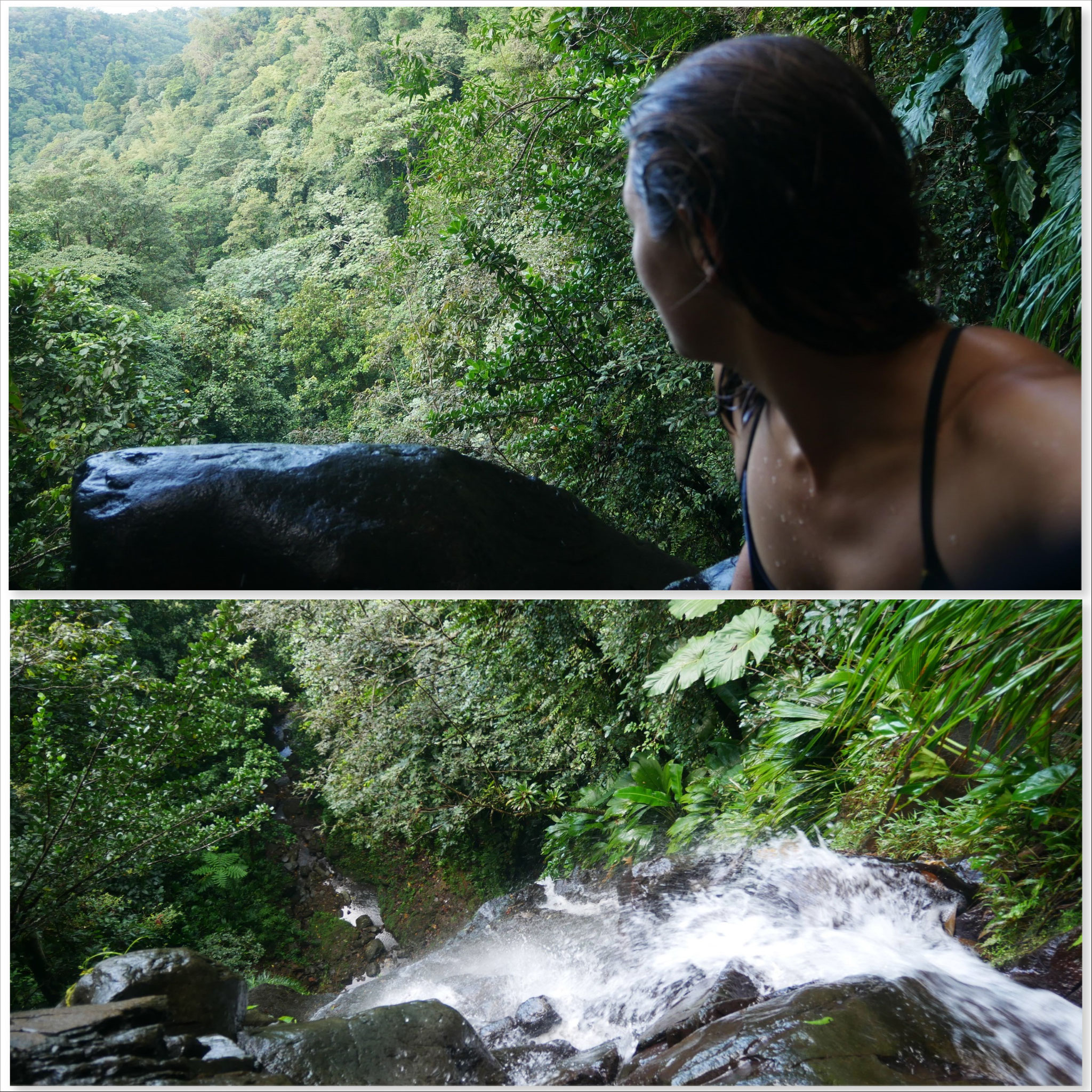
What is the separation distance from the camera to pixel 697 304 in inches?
21.2

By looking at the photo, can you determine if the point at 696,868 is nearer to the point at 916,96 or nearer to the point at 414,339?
the point at 916,96

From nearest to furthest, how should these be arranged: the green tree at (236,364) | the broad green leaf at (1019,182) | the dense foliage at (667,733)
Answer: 1. the dense foliage at (667,733)
2. the broad green leaf at (1019,182)
3. the green tree at (236,364)

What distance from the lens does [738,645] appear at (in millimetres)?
897

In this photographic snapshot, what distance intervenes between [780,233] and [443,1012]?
2.66ft

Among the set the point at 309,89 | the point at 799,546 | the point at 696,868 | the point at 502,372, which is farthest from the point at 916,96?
the point at 696,868

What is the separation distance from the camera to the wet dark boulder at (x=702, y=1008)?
32.2 inches

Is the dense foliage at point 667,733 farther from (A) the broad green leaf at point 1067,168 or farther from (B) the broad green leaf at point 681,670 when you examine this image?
(A) the broad green leaf at point 1067,168

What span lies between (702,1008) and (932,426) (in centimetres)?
66

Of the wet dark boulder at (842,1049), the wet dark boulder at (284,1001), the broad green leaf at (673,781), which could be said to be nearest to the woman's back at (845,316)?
the broad green leaf at (673,781)

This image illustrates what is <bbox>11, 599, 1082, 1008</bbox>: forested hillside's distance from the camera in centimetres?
85

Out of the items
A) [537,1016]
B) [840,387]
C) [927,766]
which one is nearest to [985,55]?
[840,387]

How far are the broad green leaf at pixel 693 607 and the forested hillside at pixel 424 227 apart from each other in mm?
736

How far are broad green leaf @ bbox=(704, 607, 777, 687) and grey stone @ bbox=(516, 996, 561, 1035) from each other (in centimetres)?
40

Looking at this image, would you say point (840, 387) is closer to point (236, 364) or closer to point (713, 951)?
point (713, 951)
